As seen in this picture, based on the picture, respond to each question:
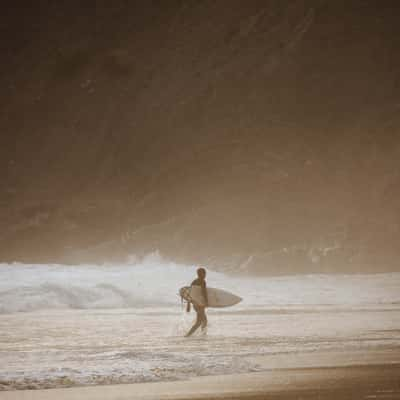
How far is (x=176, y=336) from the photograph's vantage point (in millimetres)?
9922

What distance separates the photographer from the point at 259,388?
5.24 meters

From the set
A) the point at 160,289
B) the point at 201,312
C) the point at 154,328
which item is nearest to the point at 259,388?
the point at 201,312

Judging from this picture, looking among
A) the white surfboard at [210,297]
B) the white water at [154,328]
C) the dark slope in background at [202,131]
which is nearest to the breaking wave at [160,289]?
the white water at [154,328]

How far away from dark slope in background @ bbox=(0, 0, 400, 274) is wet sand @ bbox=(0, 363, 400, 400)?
2637 cm

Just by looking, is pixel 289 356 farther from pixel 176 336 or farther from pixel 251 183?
pixel 251 183

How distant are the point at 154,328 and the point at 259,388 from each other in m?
6.12

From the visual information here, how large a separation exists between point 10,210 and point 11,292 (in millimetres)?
20911

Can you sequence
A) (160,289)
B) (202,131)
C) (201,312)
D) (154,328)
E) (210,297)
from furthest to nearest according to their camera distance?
(202,131), (160,289), (154,328), (210,297), (201,312)

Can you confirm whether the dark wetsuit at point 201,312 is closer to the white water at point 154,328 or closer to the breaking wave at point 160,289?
the white water at point 154,328

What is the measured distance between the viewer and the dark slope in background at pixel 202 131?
34469 millimetres

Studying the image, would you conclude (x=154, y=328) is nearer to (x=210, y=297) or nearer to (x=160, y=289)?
(x=210, y=297)

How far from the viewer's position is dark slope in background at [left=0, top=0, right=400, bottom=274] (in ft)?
113

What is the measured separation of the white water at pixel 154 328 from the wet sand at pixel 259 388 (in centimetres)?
38

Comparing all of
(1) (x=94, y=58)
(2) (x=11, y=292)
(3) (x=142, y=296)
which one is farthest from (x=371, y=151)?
(2) (x=11, y=292)
